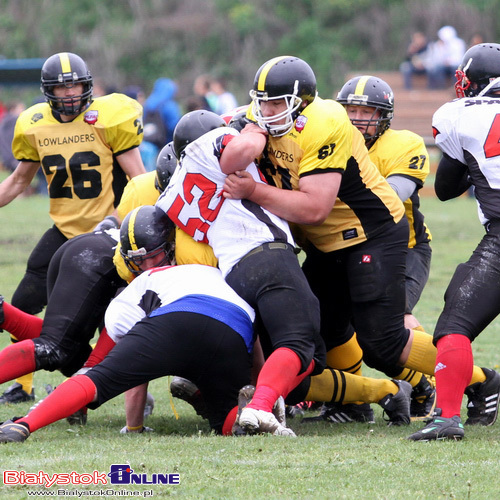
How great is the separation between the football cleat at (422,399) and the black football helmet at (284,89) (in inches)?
66.3

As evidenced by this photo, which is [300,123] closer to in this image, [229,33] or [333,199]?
[333,199]

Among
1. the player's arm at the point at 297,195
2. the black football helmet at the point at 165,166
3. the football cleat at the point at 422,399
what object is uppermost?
the black football helmet at the point at 165,166

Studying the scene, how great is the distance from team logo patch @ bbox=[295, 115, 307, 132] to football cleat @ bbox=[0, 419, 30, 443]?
5.95ft

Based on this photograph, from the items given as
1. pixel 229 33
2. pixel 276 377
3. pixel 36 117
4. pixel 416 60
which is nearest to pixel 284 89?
pixel 276 377

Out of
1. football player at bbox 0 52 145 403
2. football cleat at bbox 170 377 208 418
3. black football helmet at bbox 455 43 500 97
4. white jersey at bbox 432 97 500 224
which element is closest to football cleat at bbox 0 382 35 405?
football player at bbox 0 52 145 403

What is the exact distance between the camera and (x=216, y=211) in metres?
4.36

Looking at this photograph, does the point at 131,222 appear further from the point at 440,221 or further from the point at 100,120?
the point at 440,221

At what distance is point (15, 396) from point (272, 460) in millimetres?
2375

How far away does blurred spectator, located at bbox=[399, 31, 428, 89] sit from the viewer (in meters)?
22.5

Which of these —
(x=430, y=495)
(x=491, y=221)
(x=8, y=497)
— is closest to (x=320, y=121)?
(x=491, y=221)

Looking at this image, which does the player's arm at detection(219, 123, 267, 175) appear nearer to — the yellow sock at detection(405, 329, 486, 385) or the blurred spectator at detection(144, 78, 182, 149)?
the yellow sock at detection(405, 329, 486, 385)

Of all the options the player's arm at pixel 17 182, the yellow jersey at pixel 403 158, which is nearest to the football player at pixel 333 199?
the yellow jersey at pixel 403 158

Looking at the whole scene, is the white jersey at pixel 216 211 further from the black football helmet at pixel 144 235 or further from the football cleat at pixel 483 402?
the football cleat at pixel 483 402

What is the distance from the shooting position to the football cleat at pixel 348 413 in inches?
188
